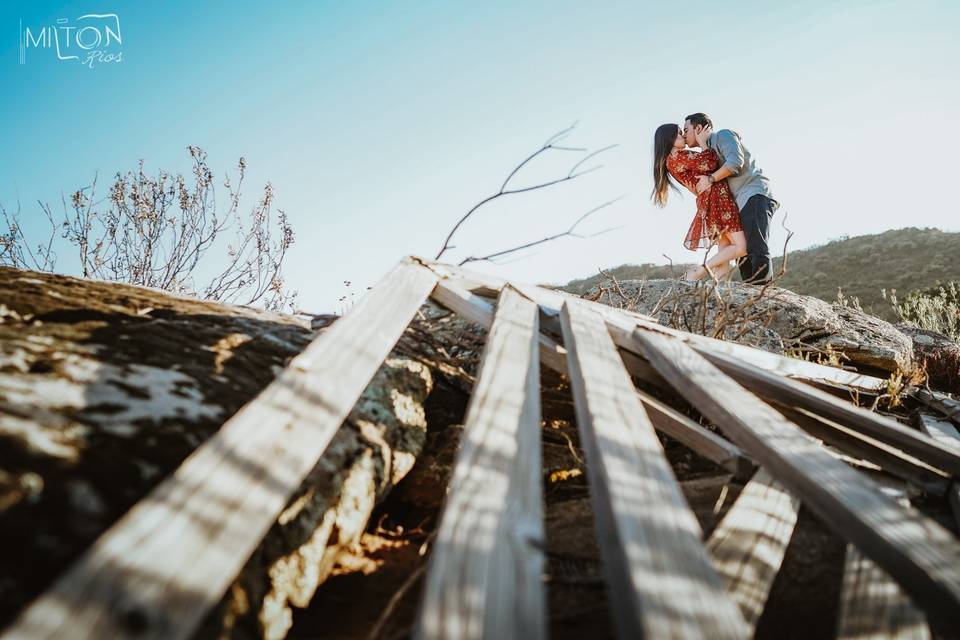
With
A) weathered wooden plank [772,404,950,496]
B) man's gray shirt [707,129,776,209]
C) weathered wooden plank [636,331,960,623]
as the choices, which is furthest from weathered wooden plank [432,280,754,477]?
man's gray shirt [707,129,776,209]

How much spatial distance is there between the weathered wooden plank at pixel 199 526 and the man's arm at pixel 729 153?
449cm

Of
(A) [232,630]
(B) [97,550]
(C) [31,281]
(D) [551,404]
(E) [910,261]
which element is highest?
(E) [910,261]

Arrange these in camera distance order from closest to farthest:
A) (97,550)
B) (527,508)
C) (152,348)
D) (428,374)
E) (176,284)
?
1. (97,550)
2. (527,508)
3. (152,348)
4. (428,374)
5. (176,284)

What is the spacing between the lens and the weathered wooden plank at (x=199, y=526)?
1.77 feet

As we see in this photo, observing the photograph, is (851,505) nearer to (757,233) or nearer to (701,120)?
(757,233)

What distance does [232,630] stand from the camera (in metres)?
0.90

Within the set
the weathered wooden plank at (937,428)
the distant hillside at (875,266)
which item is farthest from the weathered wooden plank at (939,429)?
the distant hillside at (875,266)

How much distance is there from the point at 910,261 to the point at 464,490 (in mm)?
30178

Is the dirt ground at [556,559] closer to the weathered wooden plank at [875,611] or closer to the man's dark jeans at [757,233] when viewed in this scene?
the weathered wooden plank at [875,611]

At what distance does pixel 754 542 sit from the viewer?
123cm

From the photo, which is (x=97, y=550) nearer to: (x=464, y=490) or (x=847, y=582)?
(x=464, y=490)

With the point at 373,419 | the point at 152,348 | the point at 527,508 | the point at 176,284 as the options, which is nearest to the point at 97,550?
the point at 527,508

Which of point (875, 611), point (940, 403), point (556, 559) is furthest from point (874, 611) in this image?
point (940, 403)

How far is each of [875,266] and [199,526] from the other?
30211mm
